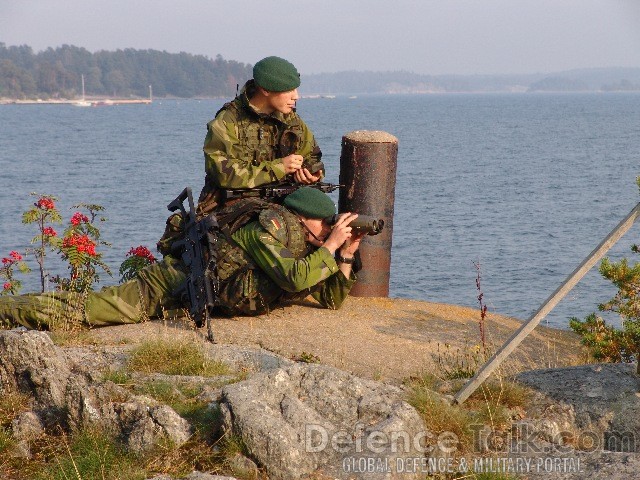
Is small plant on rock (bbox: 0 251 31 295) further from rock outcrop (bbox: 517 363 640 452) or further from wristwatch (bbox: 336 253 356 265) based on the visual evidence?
rock outcrop (bbox: 517 363 640 452)

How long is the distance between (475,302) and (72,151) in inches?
1652

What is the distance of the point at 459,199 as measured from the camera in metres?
32.0

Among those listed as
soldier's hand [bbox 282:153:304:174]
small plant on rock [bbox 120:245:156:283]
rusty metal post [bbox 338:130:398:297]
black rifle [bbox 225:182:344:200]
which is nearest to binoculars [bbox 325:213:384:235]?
black rifle [bbox 225:182:344:200]

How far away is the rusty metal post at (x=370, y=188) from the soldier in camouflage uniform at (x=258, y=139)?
813mm

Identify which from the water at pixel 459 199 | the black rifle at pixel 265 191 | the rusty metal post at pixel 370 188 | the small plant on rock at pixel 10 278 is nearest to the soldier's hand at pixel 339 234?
the black rifle at pixel 265 191

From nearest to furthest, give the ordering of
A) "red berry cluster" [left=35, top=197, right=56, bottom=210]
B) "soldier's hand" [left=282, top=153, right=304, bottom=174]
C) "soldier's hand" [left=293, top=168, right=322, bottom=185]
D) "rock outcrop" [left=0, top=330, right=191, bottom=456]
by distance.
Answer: "rock outcrop" [left=0, top=330, right=191, bottom=456] < "soldier's hand" [left=282, top=153, right=304, bottom=174] < "soldier's hand" [left=293, top=168, right=322, bottom=185] < "red berry cluster" [left=35, top=197, right=56, bottom=210]

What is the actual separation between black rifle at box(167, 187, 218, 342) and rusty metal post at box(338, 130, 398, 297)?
6.76ft

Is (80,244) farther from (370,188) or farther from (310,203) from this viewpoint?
(370,188)

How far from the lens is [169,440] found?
496 cm

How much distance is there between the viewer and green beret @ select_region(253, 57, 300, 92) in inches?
337

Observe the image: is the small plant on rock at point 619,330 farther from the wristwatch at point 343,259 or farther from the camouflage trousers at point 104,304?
the camouflage trousers at point 104,304

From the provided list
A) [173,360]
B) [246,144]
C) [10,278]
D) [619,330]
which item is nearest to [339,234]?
[246,144]

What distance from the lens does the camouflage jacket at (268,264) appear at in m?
7.85

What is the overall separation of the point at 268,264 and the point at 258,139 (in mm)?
1545
